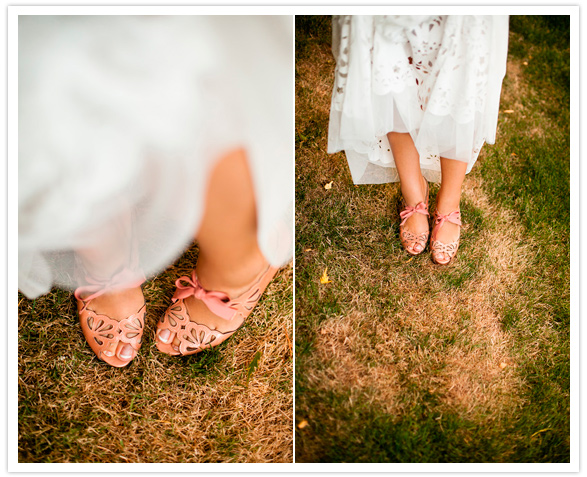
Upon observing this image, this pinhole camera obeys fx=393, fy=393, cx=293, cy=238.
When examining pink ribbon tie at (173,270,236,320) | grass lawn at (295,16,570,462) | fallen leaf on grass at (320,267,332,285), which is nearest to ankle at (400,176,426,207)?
grass lawn at (295,16,570,462)

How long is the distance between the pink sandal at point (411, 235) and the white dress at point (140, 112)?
42 centimetres

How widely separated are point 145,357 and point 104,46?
717mm

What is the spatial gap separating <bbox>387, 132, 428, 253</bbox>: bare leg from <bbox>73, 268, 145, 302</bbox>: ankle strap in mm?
740

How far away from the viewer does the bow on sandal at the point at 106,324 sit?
0.98 metres

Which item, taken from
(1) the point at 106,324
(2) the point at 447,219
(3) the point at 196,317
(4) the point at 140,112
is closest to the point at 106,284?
(1) the point at 106,324

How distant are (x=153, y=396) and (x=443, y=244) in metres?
0.84

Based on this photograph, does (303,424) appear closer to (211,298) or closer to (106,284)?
(211,298)

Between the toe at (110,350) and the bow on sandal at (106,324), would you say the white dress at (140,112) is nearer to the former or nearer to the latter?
the bow on sandal at (106,324)

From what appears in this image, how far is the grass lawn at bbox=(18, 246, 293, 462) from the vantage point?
901mm

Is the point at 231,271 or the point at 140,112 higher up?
the point at 140,112

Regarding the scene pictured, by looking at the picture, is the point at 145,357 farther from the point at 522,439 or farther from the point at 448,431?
the point at 522,439

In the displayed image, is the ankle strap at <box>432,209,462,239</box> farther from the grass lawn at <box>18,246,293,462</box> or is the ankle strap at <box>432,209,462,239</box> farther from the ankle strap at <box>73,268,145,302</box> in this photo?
the ankle strap at <box>73,268,145,302</box>

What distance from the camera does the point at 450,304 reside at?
0.98 meters
